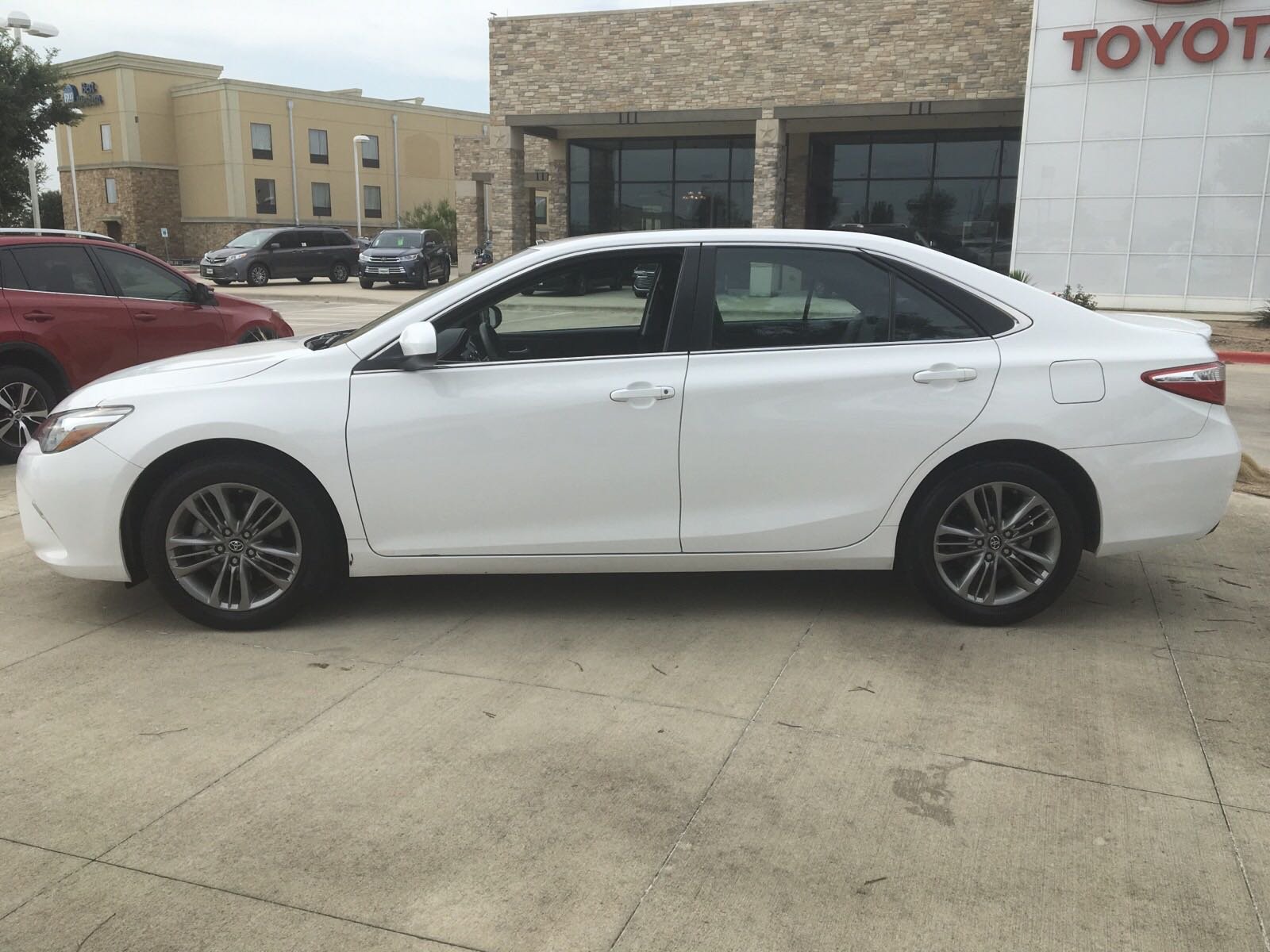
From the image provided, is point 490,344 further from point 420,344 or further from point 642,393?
point 642,393

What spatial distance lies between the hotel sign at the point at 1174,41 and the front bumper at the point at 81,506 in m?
24.4

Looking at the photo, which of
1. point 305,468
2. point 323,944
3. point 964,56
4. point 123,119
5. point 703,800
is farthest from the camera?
point 123,119

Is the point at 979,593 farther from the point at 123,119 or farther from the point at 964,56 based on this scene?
the point at 123,119

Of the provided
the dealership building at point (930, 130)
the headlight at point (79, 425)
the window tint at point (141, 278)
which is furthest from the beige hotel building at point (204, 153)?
the headlight at point (79, 425)

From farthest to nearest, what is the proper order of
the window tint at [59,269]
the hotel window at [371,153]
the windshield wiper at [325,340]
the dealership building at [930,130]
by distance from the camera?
1. the hotel window at [371,153]
2. the dealership building at [930,130]
3. the window tint at [59,269]
4. the windshield wiper at [325,340]

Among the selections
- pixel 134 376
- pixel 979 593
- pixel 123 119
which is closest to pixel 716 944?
pixel 979 593

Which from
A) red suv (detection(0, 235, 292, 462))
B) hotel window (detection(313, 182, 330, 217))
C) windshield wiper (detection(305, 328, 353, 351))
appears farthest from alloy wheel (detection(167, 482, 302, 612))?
hotel window (detection(313, 182, 330, 217))

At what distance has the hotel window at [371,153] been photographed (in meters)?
66.0

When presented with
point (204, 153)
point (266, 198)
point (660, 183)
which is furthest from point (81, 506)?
point (204, 153)

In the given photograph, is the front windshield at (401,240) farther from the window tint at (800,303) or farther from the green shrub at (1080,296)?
the window tint at (800,303)

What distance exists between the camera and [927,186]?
31.2 metres

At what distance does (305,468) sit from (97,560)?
37.4 inches

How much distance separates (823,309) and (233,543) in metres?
2.66

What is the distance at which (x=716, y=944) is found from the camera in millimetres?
2586
